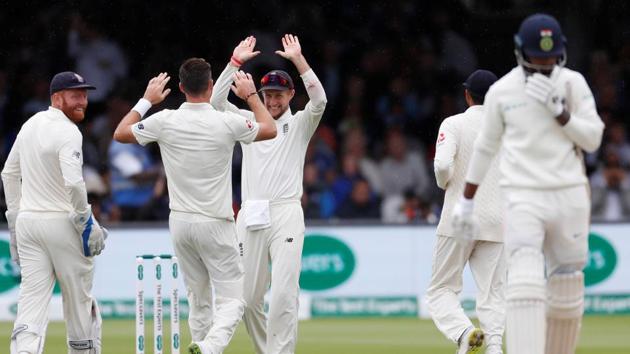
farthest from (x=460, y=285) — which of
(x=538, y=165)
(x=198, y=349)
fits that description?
(x=538, y=165)

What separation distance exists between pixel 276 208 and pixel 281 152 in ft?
1.21

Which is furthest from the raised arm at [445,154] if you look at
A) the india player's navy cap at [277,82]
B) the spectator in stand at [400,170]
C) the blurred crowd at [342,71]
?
the spectator in stand at [400,170]


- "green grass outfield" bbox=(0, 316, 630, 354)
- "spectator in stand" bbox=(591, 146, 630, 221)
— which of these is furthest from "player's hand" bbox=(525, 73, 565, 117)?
"spectator in stand" bbox=(591, 146, 630, 221)

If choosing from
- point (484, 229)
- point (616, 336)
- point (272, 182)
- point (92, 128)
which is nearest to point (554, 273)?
point (484, 229)

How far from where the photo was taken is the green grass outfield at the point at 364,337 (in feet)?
34.0

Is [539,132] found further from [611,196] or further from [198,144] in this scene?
[611,196]

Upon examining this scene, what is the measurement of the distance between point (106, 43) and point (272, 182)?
7946 mm

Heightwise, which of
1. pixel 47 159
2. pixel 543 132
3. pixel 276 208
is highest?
pixel 543 132

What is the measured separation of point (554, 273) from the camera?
6.89 m

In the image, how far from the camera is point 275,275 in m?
8.64

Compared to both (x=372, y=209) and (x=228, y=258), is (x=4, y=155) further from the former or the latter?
(x=228, y=258)

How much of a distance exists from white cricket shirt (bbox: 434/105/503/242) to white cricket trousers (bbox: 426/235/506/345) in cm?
11

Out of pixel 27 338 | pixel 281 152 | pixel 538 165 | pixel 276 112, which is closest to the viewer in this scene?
pixel 538 165

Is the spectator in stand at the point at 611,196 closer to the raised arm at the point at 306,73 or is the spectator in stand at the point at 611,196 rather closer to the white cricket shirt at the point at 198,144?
the raised arm at the point at 306,73
